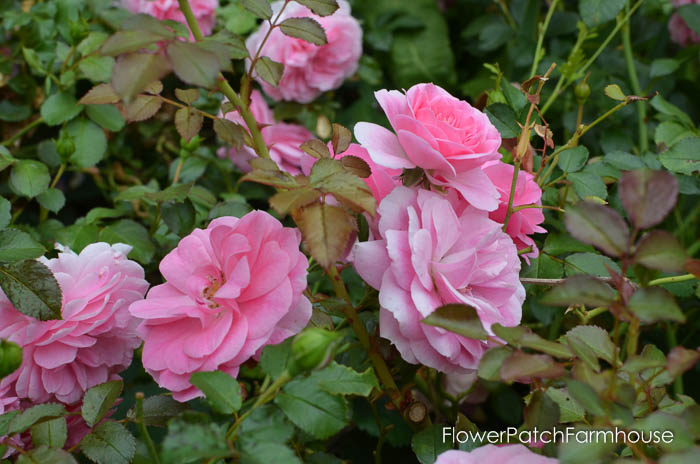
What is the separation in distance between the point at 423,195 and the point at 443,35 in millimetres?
929

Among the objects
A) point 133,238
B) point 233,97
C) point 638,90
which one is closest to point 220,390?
point 233,97

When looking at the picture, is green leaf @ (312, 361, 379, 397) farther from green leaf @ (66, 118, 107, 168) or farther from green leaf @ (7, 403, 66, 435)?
green leaf @ (66, 118, 107, 168)

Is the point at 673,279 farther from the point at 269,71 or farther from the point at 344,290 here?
the point at 269,71

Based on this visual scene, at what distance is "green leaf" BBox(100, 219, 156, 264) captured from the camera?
71 cm

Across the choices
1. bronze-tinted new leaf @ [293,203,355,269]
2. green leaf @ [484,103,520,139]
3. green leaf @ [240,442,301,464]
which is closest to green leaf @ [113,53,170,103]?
bronze-tinted new leaf @ [293,203,355,269]

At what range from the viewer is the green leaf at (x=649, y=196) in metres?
0.39

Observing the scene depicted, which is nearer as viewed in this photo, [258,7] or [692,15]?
[258,7]

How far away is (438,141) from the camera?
0.51 meters

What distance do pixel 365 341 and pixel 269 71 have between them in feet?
0.86

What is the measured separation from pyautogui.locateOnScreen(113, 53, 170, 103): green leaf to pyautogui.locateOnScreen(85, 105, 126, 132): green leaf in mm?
461

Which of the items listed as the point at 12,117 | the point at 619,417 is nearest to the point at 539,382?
the point at 619,417

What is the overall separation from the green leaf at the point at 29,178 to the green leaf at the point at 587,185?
593 millimetres

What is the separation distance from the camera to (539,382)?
49 cm

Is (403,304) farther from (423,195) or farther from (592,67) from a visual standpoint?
(592,67)
